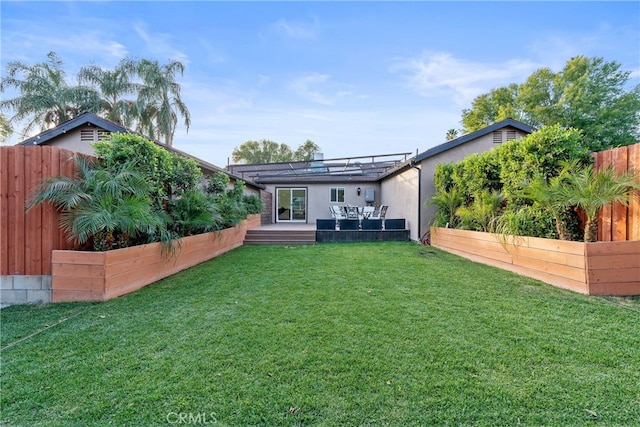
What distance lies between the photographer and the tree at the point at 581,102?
1870 centimetres

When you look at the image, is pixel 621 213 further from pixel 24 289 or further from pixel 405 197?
pixel 24 289

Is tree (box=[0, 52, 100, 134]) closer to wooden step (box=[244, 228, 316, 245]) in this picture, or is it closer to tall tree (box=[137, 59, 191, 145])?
tall tree (box=[137, 59, 191, 145])

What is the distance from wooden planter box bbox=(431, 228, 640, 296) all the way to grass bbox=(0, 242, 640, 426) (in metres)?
0.38

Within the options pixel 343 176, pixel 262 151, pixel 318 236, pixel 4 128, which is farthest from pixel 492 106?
pixel 4 128

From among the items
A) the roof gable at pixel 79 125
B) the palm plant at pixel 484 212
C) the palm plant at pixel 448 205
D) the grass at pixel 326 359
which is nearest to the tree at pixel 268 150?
the roof gable at pixel 79 125

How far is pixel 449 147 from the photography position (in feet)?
31.6

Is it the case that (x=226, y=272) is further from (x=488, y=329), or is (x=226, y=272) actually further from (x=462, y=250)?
(x=462, y=250)

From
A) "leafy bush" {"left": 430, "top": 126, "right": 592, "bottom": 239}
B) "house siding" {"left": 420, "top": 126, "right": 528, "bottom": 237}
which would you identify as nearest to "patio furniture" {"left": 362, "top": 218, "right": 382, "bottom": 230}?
"house siding" {"left": 420, "top": 126, "right": 528, "bottom": 237}

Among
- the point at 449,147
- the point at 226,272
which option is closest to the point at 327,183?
the point at 449,147

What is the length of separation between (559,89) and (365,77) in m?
19.7

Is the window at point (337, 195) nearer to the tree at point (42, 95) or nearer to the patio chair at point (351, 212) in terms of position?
the patio chair at point (351, 212)

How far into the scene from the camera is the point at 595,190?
429 cm

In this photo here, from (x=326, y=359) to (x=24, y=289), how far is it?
4.41 m

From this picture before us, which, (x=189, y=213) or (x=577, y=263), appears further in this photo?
(x=189, y=213)
